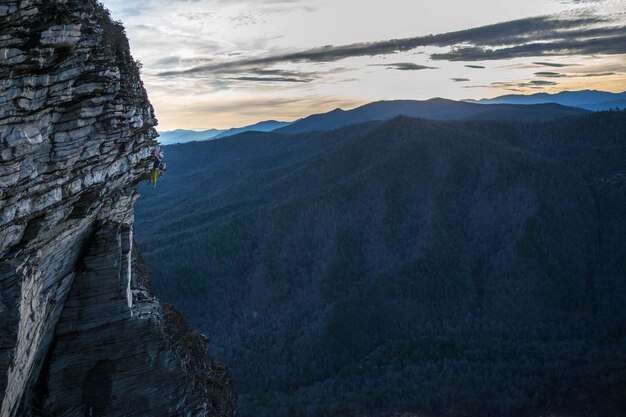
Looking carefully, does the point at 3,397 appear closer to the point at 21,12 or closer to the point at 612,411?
the point at 21,12

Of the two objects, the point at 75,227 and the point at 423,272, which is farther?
the point at 423,272

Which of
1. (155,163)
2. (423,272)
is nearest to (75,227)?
(155,163)

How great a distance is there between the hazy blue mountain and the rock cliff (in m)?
56.0

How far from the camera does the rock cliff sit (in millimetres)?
12547

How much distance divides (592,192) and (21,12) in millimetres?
A: 166721

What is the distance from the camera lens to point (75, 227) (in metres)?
17.4

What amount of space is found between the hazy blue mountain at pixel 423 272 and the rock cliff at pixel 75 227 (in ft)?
184

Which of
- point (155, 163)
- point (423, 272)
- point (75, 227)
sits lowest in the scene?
point (423, 272)

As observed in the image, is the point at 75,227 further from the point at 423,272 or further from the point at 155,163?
the point at 423,272

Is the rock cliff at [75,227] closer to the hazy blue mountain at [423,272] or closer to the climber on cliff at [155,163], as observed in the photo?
the climber on cliff at [155,163]

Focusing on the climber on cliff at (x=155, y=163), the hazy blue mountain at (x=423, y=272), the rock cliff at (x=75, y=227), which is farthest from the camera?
the hazy blue mountain at (x=423, y=272)

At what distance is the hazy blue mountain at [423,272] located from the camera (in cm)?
8200

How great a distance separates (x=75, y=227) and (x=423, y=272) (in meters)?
114

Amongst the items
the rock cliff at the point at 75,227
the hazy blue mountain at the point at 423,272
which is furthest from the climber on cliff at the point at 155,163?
the hazy blue mountain at the point at 423,272
